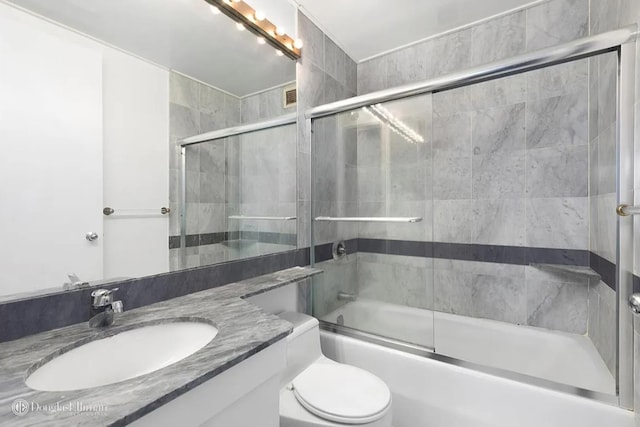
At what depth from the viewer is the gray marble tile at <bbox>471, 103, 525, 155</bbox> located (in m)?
1.85

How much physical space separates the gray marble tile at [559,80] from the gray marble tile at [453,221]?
81 centimetres

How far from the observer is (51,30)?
0.81m

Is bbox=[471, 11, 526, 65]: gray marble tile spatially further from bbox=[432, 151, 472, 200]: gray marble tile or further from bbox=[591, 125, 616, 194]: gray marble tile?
bbox=[591, 125, 616, 194]: gray marble tile

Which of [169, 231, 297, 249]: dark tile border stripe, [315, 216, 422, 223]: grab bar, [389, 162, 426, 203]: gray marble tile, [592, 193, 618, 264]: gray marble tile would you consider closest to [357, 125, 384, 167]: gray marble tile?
[389, 162, 426, 203]: gray marble tile

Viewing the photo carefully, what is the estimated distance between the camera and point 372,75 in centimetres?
240

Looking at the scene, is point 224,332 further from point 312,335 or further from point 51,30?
point 51,30

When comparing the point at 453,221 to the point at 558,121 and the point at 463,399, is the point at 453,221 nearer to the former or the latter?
the point at 558,121

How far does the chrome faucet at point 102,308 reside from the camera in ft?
2.67

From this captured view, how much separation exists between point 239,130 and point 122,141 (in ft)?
1.80

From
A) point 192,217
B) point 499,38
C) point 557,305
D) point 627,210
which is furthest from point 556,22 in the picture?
point 192,217

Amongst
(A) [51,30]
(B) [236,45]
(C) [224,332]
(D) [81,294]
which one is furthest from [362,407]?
(B) [236,45]

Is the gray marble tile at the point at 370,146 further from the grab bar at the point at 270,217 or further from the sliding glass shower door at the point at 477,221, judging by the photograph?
the grab bar at the point at 270,217

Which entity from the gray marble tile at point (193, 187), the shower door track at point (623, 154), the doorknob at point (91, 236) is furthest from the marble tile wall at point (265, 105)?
the shower door track at point (623, 154)

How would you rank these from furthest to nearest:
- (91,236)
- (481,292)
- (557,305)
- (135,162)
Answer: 1. (481,292)
2. (557,305)
3. (135,162)
4. (91,236)
